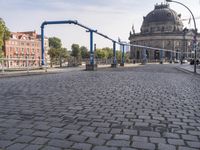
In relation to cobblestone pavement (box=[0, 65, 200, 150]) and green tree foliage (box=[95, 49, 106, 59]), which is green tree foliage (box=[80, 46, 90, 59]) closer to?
green tree foliage (box=[95, 49, 106, 59])

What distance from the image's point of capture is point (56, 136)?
434cm

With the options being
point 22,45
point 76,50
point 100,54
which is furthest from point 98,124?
point 100,54

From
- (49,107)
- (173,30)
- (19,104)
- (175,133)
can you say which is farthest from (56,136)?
(173,30)

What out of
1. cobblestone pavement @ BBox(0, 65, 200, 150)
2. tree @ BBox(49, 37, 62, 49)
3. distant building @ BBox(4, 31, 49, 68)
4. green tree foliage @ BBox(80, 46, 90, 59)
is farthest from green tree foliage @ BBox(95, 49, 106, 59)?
cobblestone pavement @ BBox(0, 65, 200, 150)

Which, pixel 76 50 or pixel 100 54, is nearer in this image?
pixel 76 50

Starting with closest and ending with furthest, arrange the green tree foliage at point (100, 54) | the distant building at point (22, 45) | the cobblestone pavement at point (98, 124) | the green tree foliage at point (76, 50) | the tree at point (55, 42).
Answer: the cobblestone pavement at point (98, 124), the distant building at point (22, 45), the green tree foliage at point (76, 50), the tree at point (55, 42), the green tree foliage at point (100, 54)

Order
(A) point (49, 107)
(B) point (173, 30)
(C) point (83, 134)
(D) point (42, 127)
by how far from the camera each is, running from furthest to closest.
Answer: (B) point (173, 30), (A) point (49, 107), (D) point (42, 127), (C) point (83, 134)

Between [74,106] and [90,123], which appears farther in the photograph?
[74,106]

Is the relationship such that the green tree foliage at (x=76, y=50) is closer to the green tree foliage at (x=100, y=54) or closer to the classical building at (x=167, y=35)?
the green tree foliage at (x=100, y=54)

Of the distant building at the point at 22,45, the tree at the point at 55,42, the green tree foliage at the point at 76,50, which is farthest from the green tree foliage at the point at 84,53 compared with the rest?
the distant building at the point at 22,45

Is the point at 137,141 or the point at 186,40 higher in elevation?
the point at 186,40

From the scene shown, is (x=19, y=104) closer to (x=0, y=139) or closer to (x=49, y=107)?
(x=49, y=107)

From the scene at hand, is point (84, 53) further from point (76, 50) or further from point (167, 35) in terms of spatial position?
point (167, 35)

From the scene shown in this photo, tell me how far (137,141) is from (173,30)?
128 m
